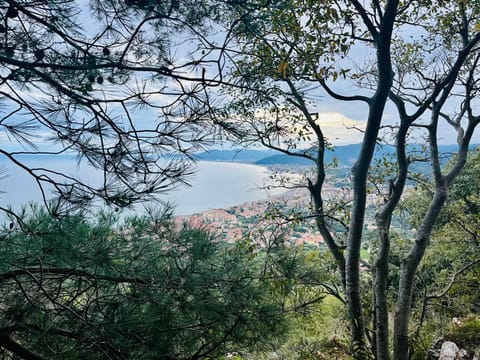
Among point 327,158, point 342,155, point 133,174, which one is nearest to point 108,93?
point 133,174

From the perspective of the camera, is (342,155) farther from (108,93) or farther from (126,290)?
(108,93)

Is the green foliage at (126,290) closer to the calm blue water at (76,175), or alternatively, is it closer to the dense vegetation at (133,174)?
the dense vegetation at (133,174)

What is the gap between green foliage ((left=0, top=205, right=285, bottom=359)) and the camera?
47.0 inches

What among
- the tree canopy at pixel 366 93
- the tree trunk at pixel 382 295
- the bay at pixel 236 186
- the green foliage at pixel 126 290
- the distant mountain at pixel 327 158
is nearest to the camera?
the green foliage at pixel 126 290

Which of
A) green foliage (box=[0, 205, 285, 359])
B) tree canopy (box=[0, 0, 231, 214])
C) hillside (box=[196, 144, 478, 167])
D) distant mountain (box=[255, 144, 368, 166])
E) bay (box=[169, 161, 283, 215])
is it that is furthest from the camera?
distant mountain (box=[255, 144, 368, 166])

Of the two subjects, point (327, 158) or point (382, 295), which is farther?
point (327, 158)

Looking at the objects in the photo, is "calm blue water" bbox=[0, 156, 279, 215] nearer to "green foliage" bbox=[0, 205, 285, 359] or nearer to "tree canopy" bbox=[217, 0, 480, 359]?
"green foliage" bbox=[0, 205, 285, 359]

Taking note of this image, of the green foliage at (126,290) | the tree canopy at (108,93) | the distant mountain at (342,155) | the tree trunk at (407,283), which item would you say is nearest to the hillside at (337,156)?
the distant mountain at (342,155)

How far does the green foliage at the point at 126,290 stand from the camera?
1193mm

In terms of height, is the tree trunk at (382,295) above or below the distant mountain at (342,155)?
below

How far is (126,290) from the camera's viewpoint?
4.53 feet

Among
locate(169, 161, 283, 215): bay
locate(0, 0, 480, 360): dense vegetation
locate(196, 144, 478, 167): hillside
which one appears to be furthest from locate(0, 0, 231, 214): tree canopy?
locate(196, 144, 478, 167): hillside

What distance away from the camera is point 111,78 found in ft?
3.74

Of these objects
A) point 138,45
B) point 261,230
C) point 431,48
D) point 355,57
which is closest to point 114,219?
point 138,45
